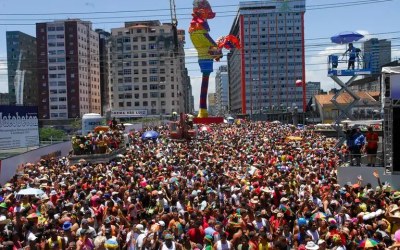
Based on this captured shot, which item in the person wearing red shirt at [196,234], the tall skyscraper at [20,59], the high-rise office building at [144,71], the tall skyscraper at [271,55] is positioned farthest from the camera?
the tall skyscraper at [271,55]

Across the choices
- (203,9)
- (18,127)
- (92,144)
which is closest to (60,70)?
(203,9)

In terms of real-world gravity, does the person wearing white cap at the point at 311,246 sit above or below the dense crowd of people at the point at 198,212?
above

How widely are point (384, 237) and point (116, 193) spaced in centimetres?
696

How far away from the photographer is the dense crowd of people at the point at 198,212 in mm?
8977

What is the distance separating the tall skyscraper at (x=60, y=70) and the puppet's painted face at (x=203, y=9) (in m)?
47.2

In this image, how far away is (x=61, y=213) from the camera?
11.4 meters

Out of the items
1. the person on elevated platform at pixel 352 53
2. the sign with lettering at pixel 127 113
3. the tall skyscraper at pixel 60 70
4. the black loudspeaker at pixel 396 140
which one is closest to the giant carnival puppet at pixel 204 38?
the sign with lettering at pixel 127 113

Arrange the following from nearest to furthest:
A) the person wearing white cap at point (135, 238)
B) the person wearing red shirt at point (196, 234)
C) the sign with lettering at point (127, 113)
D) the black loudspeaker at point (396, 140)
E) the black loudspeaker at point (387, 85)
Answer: the person wearing white cap at point (135, 238) → the person wearing red shirt at point (196, 234) → the black loudspeaker at point (387, 85) → the black loudspeaker at point (396, 140) → the sign with lettering at point (127, 113)

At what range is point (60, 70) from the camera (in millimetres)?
112875

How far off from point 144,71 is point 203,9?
47448mm

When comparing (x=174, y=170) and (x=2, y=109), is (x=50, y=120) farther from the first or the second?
(x=174, y=170)

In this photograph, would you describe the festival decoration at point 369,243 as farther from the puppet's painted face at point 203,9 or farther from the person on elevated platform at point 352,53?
the puppet's painted face at point 203,9

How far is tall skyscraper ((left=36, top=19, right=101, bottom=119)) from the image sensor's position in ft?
365

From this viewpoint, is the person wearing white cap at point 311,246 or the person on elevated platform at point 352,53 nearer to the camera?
the person wearing white cap at point 311,246
